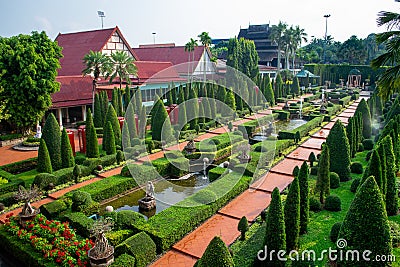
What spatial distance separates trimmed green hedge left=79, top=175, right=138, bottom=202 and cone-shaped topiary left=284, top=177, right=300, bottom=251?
8.59 meters

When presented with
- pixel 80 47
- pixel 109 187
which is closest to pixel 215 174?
pixel 109 187

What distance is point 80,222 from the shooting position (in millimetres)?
11609

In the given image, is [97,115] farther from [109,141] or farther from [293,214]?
[293,214]

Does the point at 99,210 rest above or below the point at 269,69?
below

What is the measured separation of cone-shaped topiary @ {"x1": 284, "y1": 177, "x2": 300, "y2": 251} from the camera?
9.43m

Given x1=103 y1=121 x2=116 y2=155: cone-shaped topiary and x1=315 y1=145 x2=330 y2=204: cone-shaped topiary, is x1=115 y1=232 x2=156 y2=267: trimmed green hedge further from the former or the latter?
x1=103 y1=121 x2=116 y2=155: cone-shaped topiary

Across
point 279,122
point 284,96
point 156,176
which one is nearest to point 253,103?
point 279,122

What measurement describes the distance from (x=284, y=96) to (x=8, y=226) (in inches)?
1651

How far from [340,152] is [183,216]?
8629 millimetres

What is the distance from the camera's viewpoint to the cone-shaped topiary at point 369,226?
6914 millimetres

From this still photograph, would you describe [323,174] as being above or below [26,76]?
below

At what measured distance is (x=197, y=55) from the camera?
1763 inches

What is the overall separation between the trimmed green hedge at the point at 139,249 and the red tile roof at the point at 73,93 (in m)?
20.2

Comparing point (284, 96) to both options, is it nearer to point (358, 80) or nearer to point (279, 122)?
point (279, 122)
